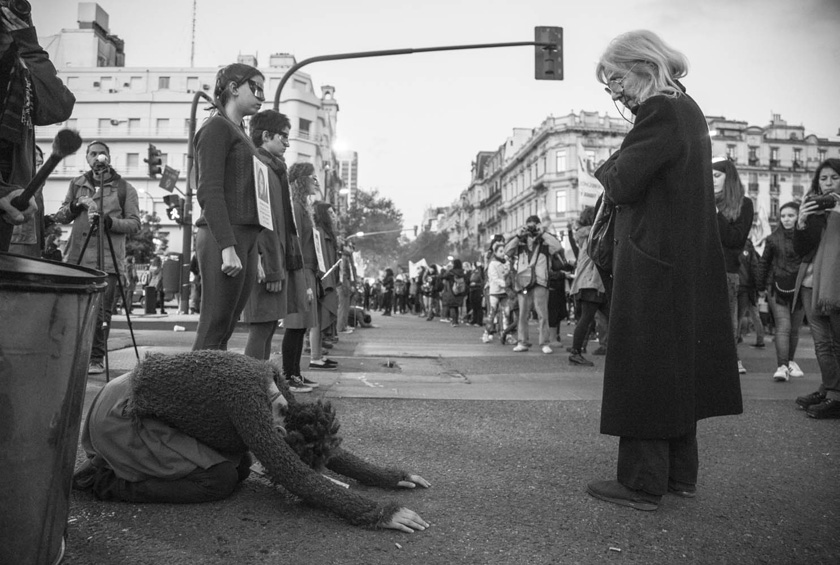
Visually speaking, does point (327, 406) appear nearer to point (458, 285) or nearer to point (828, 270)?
point (828, 270)

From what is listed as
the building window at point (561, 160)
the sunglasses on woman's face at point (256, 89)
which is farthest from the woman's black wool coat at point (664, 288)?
the building window at point (561, 160)

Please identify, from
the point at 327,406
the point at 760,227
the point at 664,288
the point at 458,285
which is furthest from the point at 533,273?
the point at 760,227

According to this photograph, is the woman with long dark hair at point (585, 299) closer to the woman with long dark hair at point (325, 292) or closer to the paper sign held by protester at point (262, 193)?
the woman with long dark hair at point (325, 292)

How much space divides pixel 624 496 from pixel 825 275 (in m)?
3.14

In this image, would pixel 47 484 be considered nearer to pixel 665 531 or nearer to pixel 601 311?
pixel 665 531

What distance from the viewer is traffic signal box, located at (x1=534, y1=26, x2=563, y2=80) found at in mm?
14617

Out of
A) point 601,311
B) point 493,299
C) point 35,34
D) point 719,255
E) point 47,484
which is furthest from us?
point 493,299

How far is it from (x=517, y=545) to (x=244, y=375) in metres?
1.13

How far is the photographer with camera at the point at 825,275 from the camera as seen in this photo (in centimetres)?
476

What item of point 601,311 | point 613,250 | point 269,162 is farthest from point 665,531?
point 601,311

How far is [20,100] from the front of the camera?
2.33 m

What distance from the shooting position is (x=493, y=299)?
12.3 metres

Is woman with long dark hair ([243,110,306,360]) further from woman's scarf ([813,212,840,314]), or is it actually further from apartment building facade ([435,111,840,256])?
apartment building facade ([435,111,840,256])

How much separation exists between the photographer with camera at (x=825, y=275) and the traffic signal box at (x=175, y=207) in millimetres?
14757
